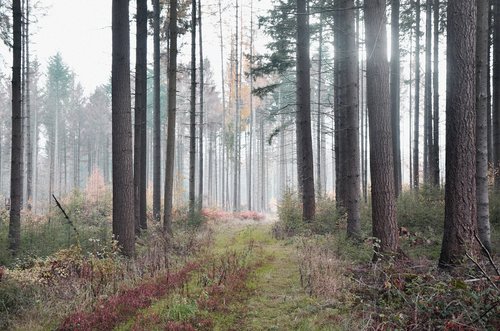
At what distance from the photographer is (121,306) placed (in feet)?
17.3

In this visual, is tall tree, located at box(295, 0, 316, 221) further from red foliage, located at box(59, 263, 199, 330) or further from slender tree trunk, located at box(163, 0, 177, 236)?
red foliage, located at box(59, 263, 199, 330)

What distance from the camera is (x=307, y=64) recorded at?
13898 mm

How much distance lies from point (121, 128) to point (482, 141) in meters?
8.01

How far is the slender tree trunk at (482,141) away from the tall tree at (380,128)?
2150mm

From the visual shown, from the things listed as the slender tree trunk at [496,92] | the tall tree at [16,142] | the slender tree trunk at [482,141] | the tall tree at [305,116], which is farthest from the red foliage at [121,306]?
the slender tree trunk at [496,92]

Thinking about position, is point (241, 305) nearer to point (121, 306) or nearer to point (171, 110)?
point (121, 306)

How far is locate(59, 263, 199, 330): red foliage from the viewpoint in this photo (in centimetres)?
470

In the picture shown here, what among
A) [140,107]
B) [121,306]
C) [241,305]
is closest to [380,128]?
[241,305]

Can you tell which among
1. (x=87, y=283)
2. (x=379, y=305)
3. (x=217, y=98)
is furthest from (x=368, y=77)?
(x=217, y=98)

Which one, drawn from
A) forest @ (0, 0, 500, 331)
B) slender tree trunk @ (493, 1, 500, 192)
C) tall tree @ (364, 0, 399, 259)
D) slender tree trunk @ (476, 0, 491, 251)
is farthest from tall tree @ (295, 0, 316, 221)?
slender tree trunk @ (493, 1, 500, 192)

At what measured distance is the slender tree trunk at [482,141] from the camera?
767 cm

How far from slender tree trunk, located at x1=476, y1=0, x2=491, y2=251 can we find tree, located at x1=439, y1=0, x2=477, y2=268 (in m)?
1.98

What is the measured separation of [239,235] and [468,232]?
8.63 m

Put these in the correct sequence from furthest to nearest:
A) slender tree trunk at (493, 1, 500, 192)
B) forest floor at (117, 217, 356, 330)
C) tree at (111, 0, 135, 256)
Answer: slender tree trunk at (493, 1, 500, 192)
tree at (111, 0, 135, 256)
forest floor at (117, 217, 356, 330)
